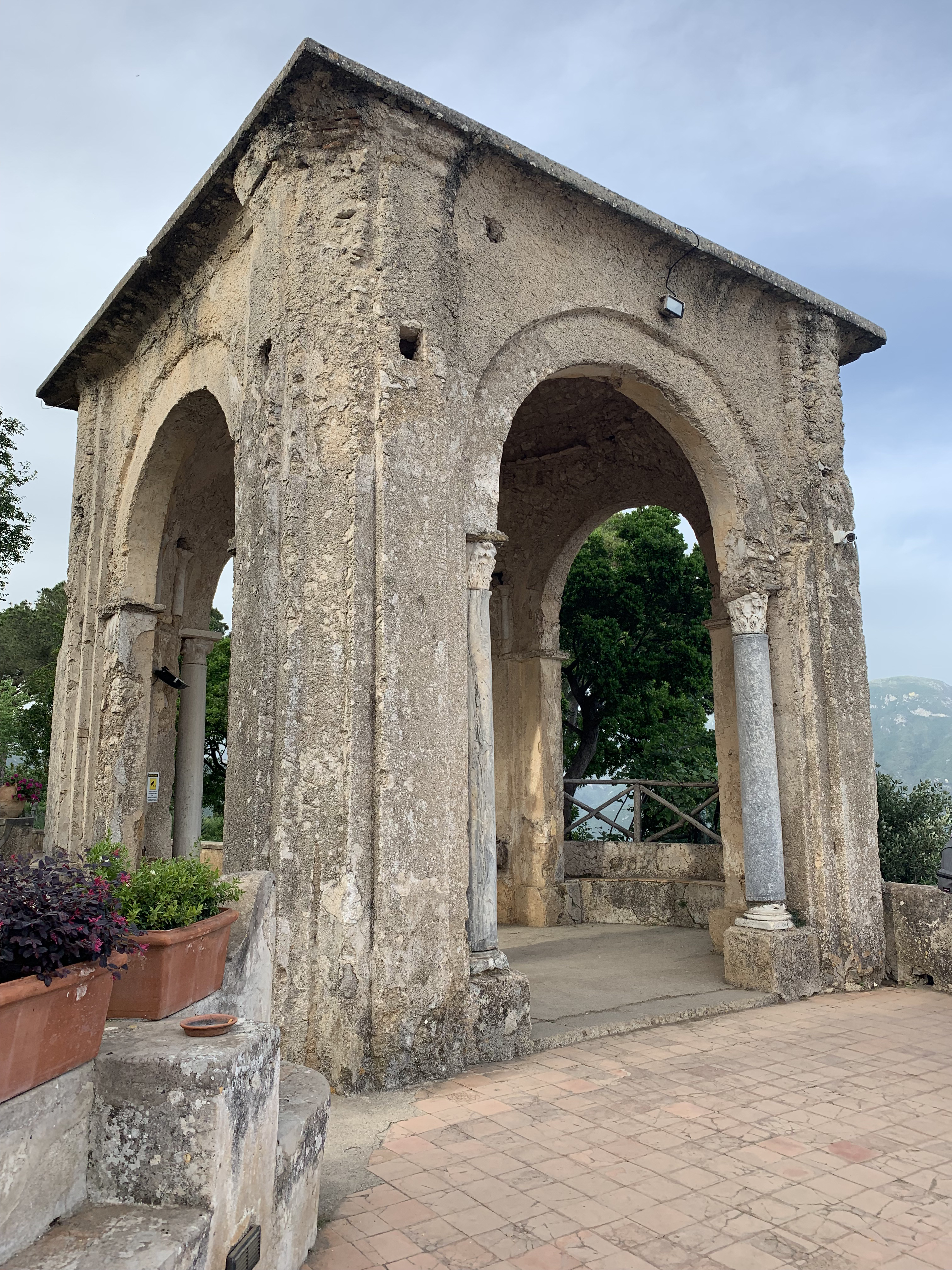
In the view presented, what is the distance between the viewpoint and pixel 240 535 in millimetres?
5570

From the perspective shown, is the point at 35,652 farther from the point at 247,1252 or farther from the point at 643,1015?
the point at 247,1252

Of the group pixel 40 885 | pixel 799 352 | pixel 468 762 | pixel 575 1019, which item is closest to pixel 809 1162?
pixel 575 1019

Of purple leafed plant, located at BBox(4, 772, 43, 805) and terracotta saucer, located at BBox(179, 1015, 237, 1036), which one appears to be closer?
terracotta saucer, located at BBox(179, 1015, 237, 1036)

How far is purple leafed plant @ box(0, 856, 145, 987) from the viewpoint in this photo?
196 cm

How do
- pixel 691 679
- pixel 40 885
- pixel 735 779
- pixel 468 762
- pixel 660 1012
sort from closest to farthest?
pixel 40 885
pixel 468 762
pixel 660 1012
pixel 735 779
pixel 691 679

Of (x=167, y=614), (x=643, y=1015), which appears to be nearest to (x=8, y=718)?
(x=167, y=614)

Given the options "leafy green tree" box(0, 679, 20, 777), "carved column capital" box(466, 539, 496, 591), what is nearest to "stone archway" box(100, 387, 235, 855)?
"carved column capital" box(466, 539, 496, 591)

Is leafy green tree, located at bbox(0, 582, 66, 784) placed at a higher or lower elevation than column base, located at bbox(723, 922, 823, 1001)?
higher

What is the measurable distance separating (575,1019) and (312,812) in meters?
2.20

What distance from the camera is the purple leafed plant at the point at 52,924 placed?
6.42 ft

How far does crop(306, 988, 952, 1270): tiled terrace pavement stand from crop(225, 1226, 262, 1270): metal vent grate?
619mm

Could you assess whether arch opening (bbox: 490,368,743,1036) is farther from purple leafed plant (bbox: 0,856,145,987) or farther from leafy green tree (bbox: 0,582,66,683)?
leafy green tree (bbox: 0,582,66,683)

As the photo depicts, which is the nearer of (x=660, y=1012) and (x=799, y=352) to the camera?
(x=660, y=1012)

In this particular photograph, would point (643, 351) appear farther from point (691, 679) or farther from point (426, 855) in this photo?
point (691, 679)
